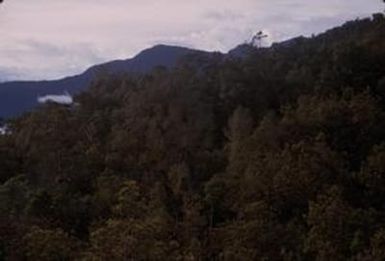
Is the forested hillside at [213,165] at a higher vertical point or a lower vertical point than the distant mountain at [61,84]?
lower

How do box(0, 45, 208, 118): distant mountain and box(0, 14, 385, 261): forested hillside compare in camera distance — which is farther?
box(0, 45, 208, 118): distant mountain

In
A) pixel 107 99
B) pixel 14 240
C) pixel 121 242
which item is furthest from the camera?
pixel 107 99

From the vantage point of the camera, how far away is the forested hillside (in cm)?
2084

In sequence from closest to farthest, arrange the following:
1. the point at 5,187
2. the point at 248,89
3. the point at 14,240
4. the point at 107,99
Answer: the point at 14,240 → the point at 5,187 → the point at 248,89 → the point at 107,99

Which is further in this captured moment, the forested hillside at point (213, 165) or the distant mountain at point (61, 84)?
the distant mountain at point (61, 84)

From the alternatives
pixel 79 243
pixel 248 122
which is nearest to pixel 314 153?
pixel 248 122

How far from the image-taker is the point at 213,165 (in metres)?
30.0

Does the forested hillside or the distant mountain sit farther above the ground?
the distant mountain

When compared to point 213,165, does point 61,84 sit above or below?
above

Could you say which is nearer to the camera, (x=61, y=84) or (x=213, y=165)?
(x=213, y=165)

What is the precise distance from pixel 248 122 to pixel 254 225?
10.4m

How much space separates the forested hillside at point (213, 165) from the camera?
20.8 metres

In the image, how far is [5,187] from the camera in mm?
24938

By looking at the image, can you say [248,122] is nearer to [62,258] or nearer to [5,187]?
[5,187]
